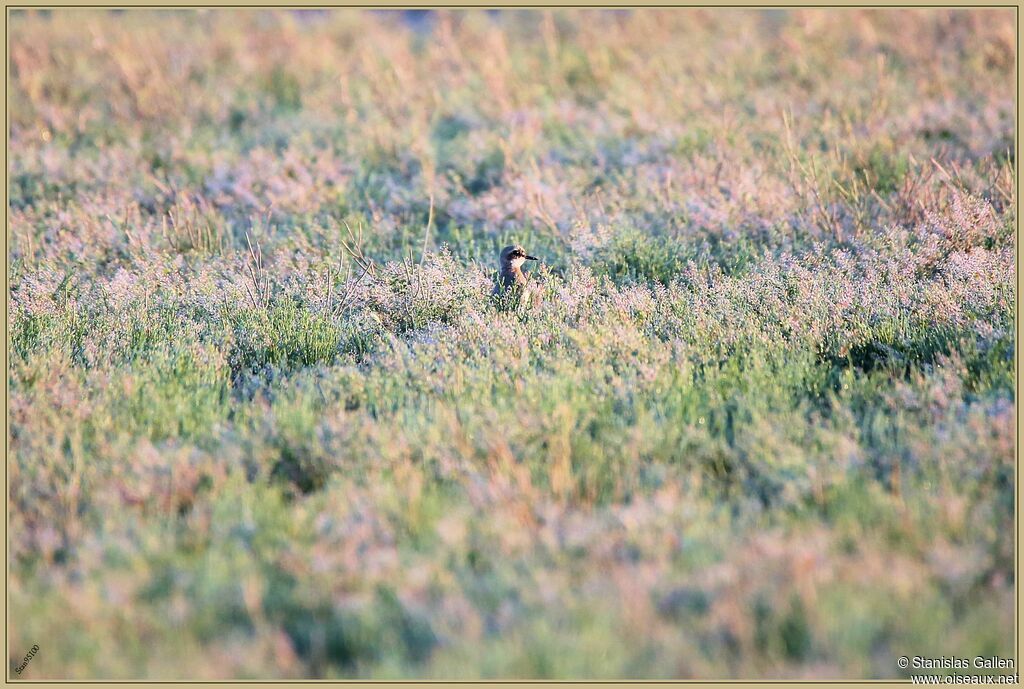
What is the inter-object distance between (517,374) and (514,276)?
1.48m

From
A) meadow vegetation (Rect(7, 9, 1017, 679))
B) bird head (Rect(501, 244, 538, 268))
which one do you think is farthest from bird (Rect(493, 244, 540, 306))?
meadow vegetation (Rect(7, 9, 1017, 679))

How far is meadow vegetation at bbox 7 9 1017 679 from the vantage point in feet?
11.2

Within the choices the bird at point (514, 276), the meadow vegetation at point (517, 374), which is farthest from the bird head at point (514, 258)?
the meadow vegetation at point (517, 374)

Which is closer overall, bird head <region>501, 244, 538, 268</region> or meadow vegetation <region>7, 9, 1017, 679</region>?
meadow vegetation <region>7, 9, 1017, 679</region>

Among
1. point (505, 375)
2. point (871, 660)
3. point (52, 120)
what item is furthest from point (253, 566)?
point (52, 120)

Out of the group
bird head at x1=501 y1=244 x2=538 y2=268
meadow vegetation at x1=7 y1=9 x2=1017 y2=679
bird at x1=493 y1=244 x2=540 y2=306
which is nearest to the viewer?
meadow vegetation at x1=7 y1=9 x2=1017 y2=679

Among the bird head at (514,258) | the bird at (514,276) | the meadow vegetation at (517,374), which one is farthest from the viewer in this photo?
the bird head at (514,258)

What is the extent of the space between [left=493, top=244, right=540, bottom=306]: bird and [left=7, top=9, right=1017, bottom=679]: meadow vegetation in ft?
0.42

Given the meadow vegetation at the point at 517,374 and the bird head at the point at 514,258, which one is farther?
the bird head at the point at 514,258

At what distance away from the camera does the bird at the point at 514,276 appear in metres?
6.15

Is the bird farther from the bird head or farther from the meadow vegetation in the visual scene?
the meadow vegetation

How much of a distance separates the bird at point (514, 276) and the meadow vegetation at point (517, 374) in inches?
5.1

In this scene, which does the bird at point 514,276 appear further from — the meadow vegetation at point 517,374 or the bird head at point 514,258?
the meadow vegetation at point 517,374

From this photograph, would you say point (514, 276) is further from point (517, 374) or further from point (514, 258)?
point (517, 374)
